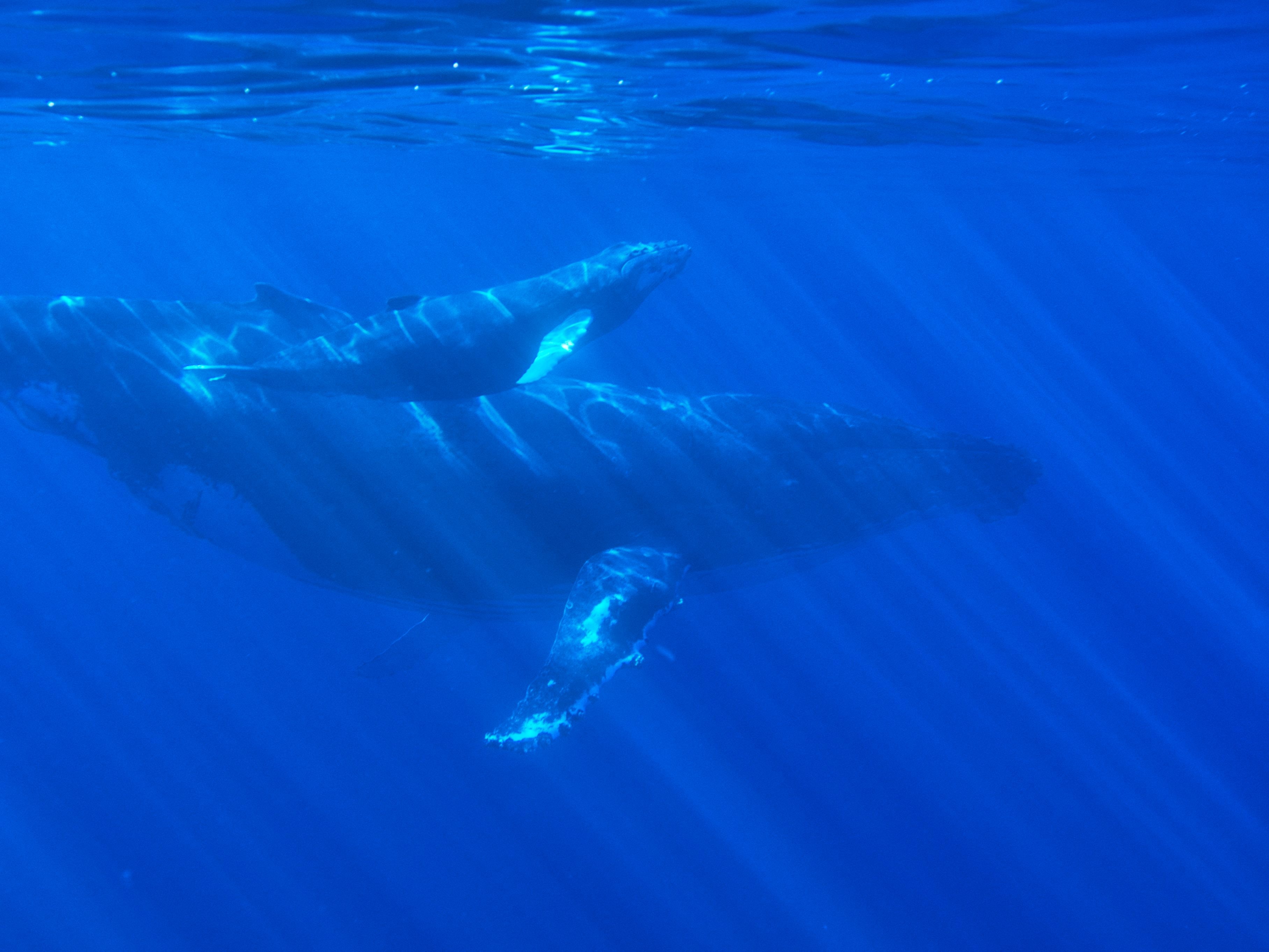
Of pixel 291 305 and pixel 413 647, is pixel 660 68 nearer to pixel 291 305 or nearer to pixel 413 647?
pixel 291 305

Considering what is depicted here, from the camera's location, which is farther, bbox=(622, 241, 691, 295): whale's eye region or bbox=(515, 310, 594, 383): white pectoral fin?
bbox=(622, 241, 691, 295): whale's eye region

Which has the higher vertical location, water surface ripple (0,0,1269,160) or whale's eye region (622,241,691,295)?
water surface ripple (0,0,1269,160)

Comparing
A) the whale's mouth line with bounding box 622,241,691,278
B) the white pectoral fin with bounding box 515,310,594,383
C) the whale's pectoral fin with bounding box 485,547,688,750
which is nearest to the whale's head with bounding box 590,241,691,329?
the whale's mouth line with bounding box 622,241,691,278

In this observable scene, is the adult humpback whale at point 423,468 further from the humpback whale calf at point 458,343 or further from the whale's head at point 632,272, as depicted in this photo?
the whale's head at point 632,272

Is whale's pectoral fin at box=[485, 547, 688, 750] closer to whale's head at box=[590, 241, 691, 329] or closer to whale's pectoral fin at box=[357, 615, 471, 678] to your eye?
whale's head at box=[590, 241, 691, 329]

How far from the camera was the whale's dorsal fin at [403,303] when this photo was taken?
265 inches

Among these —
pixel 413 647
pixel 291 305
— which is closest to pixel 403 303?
pixel 291 305

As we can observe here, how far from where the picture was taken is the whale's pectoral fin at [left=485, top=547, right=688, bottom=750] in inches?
248

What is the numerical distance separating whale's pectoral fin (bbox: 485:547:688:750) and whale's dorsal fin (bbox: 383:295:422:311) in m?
2.86

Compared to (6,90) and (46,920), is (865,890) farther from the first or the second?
(6,90)

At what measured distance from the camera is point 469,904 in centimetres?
1223

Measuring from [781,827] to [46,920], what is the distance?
11.4 metres

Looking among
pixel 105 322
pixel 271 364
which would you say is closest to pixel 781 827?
pixel 271 364

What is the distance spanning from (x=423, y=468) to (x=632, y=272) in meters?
2.99
